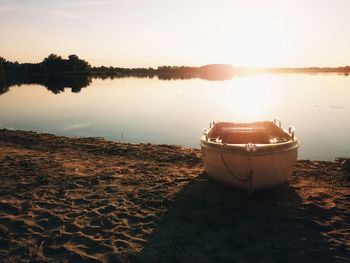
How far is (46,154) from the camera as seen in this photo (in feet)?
52.3

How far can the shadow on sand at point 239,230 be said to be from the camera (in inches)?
285

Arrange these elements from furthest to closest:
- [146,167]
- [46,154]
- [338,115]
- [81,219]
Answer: [338,115] → [46,154] → [146,167] → [81,219]

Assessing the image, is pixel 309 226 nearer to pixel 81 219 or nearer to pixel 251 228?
pixel 251 228

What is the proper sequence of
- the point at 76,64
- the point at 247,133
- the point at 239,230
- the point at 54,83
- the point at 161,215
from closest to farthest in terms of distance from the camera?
1. the point at 239,230
2. the point at 161,215
3. the point at 247,133
4. the point at 54,83
5. the point at 76,64

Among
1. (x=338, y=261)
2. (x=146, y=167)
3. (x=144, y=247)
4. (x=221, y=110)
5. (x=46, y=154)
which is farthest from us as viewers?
(x=221, y=110)

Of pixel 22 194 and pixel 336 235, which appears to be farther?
pixel 22 194

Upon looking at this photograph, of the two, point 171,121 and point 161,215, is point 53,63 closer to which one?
point 171,121

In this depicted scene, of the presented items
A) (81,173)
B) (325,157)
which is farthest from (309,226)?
(325,157)

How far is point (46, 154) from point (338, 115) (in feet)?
96.0

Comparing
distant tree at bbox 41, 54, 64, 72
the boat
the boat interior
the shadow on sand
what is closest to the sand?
the shadow on sand

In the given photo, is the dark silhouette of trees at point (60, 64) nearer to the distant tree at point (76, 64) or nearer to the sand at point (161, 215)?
the distant tree at point (76, 64)

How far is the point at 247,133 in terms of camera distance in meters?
13.8

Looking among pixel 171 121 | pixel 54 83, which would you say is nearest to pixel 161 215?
pixel 171 121

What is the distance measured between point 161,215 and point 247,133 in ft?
19.8
